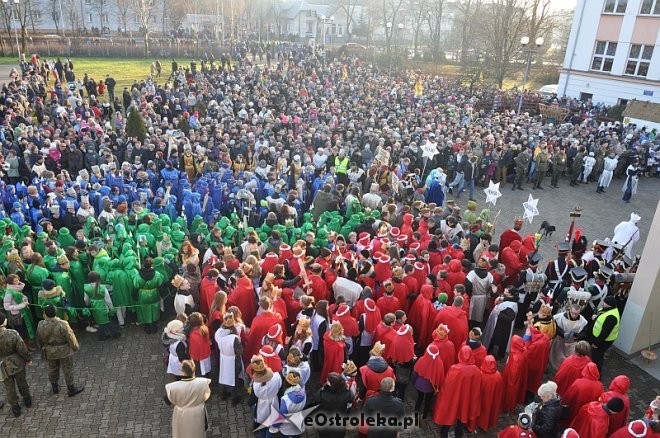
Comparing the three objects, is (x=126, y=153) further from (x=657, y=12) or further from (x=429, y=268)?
Answer: (x=657, y=12)

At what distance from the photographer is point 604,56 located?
3394 centimetres

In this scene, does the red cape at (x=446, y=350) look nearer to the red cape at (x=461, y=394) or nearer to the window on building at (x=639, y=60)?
the red cape at (x=461, y=394)

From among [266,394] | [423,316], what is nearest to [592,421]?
[423,316]

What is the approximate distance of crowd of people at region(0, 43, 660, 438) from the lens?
22.4ft

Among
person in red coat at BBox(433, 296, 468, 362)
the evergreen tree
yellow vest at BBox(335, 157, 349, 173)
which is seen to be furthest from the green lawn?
person in red coat at BBox(433, 296, 468, 362)

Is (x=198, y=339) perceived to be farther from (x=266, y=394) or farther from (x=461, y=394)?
(x=461, y=394)

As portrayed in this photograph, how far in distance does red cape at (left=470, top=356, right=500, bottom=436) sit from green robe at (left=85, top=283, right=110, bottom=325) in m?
6.53

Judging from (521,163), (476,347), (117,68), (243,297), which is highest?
(117,68)

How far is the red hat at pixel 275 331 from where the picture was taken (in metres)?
7.35

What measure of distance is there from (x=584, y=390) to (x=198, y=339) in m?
5.41

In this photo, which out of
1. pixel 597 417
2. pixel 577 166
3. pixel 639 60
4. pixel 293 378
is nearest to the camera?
pixel 597 417

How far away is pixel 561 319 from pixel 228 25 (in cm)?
7126

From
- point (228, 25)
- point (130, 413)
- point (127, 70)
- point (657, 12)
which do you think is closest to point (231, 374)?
point (130, 413)

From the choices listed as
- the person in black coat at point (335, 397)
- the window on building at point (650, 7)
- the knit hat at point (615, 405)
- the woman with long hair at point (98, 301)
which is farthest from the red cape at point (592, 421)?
the window on building at point (650, 7)
